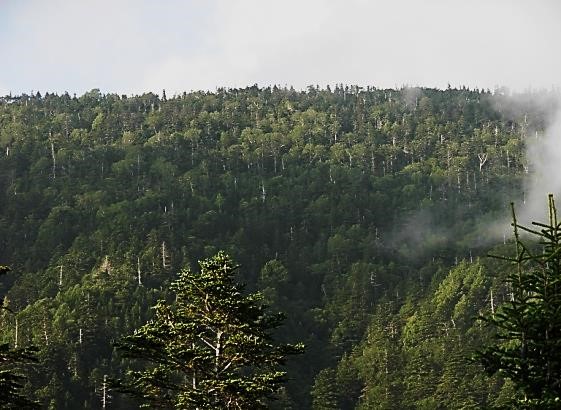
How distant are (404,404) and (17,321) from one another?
93.5 m

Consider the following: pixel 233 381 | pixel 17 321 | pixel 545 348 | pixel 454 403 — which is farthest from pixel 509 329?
pixel 17 321

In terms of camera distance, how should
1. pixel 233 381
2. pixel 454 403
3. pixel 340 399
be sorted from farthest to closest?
pixel 340 399 < pixel 454 403 < pixel 233 381

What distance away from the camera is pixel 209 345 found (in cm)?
2402

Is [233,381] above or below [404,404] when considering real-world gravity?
above

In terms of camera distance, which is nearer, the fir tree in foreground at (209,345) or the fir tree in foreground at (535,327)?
the fir tree in foreground at (535,327)

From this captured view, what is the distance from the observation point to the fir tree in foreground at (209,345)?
72.8 feet

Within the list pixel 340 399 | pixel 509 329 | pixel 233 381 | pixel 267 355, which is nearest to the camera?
pixel 509 329

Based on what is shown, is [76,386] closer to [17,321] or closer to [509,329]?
[17,321]

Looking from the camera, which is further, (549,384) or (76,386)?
(76,386)

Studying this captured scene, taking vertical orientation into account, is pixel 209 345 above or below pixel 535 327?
below

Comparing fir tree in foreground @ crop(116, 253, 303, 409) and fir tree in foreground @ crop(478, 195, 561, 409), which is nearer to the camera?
fir tree in foreground @ crop(478, 195, 561, 409)

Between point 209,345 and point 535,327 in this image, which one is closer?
point 535,327

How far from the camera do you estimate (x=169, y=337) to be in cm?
2347

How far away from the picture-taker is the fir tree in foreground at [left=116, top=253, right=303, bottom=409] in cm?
2220
